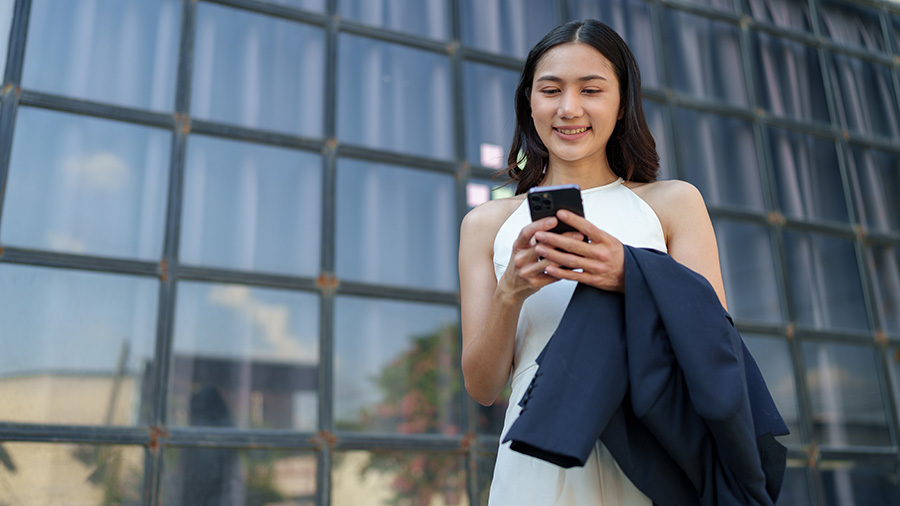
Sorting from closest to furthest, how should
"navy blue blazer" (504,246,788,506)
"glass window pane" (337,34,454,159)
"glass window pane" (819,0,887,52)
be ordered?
"navy blue blazer" (504,246,788,506) → "glass window pane" (337,34,454,159) → "glass window pane" (819,0,887,52)

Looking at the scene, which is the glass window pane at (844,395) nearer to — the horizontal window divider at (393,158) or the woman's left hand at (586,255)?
the horizontal window divider at (393,158)

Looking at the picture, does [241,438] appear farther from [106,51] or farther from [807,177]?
[807,177]

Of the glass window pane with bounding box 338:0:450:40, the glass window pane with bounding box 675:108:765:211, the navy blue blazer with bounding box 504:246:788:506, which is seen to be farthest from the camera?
the glass window pane with bounding box 675:108:765:211

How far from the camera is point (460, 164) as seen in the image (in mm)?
3141

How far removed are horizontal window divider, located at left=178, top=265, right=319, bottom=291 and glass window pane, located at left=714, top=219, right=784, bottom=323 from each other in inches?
73.0

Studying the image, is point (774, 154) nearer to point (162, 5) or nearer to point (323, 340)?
point (323, 340)

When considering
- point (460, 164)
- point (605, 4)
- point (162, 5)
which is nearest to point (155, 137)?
point (162, 5)

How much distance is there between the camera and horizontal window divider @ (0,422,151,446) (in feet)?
7.29

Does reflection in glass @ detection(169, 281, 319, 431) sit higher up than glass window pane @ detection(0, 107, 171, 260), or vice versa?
glass window pane @ detection(0, 107, 171, 260)

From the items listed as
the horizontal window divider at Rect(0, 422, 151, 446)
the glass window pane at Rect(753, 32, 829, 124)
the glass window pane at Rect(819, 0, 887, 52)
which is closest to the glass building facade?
the horizontal window divider at Rect(0, 422, 151, 446)

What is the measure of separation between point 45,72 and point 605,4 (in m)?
2.36

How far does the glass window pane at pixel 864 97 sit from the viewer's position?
13.9 feet

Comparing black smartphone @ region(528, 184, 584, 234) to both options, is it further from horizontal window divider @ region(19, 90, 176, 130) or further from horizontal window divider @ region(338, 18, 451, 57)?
horizontal window divider @ region(338, 18, 451, 57)

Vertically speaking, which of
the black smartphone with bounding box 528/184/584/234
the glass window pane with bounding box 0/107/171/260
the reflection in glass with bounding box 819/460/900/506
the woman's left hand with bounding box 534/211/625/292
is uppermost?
the glass window pane with bounding box 0/107/171/260
